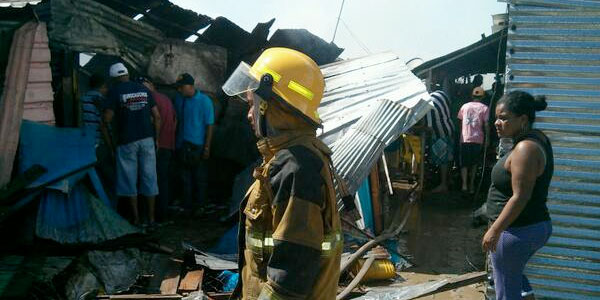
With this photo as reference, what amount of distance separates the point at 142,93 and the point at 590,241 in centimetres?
503

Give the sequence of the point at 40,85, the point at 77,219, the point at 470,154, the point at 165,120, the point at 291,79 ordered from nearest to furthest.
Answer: the point at 291,79
the point at 77,219
the point at 40,85
the point at 165,120
the point at 470,154

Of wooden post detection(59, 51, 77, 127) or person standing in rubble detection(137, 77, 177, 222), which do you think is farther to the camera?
person standing in rubble detection(137, 77, 177, 222)

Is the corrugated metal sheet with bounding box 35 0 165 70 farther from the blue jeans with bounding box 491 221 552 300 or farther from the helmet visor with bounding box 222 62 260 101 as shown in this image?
the blue jeans with bounding box 491 221 552 300

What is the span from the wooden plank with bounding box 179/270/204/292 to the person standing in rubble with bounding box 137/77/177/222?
7.68 feet

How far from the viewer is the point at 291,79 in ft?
7.06

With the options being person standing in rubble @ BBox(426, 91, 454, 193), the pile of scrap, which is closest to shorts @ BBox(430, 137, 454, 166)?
person standing in rubble @ BBox(426, 91, 454, 193)

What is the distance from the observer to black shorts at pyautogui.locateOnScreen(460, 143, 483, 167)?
934cm

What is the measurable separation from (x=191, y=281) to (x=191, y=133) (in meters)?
3.04

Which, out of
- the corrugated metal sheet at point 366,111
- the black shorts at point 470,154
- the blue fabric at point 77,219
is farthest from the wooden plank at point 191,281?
the black shorts at point 470,154

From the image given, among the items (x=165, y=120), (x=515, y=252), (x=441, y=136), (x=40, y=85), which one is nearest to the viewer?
(x=515, y=252)

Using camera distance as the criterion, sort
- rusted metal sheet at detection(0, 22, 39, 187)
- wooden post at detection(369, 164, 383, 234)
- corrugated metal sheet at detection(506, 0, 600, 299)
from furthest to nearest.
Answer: wooden post at detection(369, 164, 383, 234) < rusted metal sheet at detection(0, 22, 39, 187) < corrugated metal sheet at detection(506, 0, 600, 299)

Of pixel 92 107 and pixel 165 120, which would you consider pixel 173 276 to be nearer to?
pixel 92 107

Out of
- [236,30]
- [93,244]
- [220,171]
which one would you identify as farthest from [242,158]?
[93,244]

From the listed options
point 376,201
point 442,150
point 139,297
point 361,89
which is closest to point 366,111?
point 361,89
